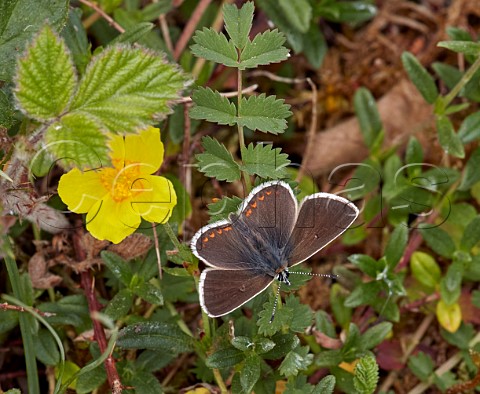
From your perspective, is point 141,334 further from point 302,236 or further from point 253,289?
point 302,236

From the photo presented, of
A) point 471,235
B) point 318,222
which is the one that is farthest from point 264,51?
point 471,235

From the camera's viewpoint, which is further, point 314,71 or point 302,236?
point 314,71

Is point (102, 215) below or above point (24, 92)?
below

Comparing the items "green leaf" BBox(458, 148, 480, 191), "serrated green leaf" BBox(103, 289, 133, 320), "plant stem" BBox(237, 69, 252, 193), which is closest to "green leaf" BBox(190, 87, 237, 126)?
"plant stem" BBox(237, 69, 252, 193)

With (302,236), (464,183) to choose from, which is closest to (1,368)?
(302,236)

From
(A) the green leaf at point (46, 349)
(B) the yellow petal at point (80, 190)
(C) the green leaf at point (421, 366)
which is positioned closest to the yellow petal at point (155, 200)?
(B) the yellow petal at point (80, 190)

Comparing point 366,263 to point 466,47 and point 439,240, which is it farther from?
point 466,47
